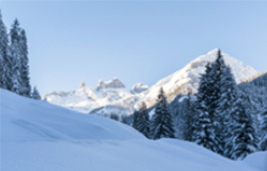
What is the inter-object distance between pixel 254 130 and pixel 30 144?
A: 18737mm

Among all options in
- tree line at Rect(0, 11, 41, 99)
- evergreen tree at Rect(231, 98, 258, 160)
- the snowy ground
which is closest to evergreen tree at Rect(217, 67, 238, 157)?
evergreen tree at Rect(231, 98, 258, 160)

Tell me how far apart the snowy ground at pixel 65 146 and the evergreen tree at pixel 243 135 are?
12.2 m

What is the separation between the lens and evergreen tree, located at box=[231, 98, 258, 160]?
16922 mm

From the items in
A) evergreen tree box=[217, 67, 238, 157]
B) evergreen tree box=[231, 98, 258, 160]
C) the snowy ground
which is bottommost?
the snowy ground

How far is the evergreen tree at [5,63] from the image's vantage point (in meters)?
23.7

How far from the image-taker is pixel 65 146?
368 cm

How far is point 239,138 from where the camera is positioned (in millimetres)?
17344

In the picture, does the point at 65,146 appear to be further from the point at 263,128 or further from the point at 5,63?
the point at 5,63

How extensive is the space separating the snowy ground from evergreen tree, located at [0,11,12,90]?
71.7 ft

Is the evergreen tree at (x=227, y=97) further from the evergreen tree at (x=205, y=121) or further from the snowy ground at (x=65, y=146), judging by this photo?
the snowy ground at (x=65, y=146)

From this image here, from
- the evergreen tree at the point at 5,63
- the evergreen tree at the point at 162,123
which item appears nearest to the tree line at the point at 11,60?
the evergreen tree at the point at 5,63

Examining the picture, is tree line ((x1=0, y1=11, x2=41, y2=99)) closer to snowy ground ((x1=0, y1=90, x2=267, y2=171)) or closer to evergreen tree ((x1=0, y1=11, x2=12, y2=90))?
evergreen tree ((x1=0, y1=11, x2=12, y2=90))

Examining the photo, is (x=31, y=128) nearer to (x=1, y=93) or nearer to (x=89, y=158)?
(x=89, y=158)

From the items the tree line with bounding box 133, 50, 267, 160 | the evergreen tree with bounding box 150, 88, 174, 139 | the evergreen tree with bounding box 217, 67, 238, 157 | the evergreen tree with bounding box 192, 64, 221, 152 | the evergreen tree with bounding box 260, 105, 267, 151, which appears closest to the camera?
the tree line with bounding box 133, 50, 267, 160
